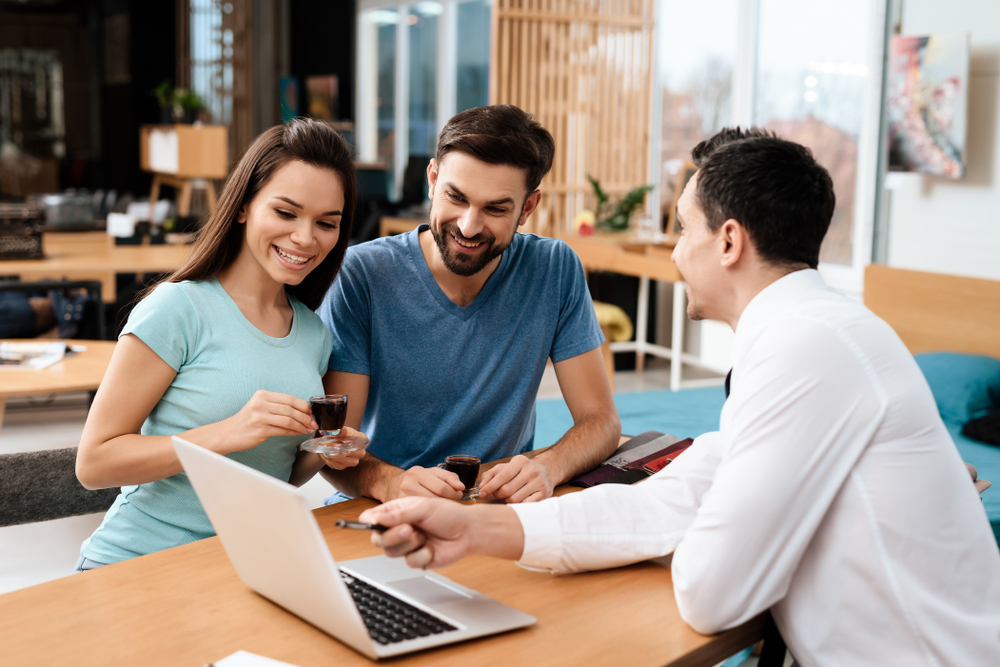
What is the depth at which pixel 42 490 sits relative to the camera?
1740 mm

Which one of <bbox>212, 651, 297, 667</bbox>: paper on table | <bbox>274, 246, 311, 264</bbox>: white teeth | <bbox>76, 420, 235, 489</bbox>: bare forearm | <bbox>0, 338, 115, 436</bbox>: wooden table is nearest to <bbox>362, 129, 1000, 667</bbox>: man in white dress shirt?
<bbox>212, 651, 297, 667</bbox>: paper on table

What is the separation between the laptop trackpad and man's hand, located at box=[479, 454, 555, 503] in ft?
1.01

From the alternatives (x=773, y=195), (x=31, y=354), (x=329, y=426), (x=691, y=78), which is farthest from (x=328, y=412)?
(x=691, y=78)

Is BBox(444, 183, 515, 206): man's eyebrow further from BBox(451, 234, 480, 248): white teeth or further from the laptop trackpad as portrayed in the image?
the laptop trackpad

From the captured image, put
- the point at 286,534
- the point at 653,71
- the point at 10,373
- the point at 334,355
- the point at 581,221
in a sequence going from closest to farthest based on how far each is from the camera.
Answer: the point at 286,534
the point at 334,355
the point at 10,373
the point at 581,221
the point at 653,71

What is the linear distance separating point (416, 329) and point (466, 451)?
0.97ft

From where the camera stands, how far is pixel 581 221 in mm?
6762

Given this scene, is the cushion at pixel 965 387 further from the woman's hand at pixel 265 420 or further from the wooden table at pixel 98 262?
the wooden table at pixel 98 262

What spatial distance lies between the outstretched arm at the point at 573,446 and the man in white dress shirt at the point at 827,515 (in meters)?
0.32

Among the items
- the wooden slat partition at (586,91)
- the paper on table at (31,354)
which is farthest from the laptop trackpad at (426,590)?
the wooden slat partition at (586,91)

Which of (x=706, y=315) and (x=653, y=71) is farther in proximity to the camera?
(x=653, y=71)

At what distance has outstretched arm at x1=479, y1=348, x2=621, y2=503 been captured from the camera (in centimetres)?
160

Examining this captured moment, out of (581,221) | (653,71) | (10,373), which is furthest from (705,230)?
(653,71)

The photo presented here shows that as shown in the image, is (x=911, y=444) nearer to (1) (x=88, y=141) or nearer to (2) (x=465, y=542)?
(2) (x=465, y=542)
